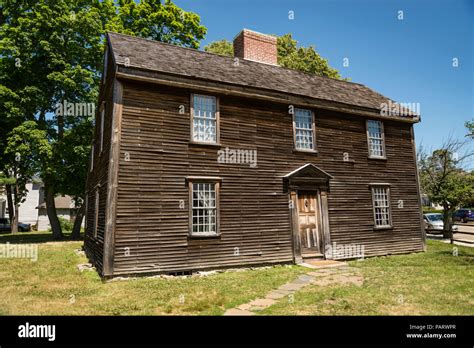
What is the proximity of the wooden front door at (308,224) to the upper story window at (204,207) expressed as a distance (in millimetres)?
3678

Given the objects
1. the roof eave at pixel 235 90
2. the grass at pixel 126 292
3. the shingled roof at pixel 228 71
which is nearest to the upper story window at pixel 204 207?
the grass at pixel 126 292

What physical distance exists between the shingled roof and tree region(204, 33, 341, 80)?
62.3 ft

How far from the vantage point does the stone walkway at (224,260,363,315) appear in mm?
6906

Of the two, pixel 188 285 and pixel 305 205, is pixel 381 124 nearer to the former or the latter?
pixel 305 205

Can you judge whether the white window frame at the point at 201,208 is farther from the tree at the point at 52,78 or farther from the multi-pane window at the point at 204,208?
the tree at the point at 52,78

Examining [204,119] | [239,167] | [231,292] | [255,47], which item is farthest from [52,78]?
[231,292]

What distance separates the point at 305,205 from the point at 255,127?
3.76 meters

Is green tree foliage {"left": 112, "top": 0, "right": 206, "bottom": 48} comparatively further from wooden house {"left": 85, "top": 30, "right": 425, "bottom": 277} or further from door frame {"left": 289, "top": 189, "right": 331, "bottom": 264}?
door frame {"left": 289, "top": 189, "right": 331, "bottom": 264}

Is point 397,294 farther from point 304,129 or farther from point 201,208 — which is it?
point 304,129

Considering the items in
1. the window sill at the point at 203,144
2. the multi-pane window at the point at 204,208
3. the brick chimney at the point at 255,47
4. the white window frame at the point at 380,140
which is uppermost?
the brick chimney at the point at 255,47

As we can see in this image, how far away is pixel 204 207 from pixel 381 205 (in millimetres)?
8708

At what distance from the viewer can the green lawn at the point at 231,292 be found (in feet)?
21.9

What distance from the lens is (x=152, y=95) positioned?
35.5 ft

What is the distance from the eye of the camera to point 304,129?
1359 cm
